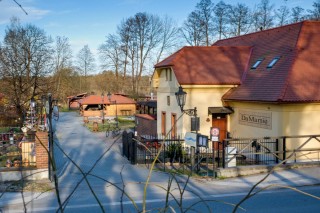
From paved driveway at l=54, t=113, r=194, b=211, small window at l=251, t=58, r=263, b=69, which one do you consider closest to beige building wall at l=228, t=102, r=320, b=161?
small window at l=251, t=58, r=263, b=69

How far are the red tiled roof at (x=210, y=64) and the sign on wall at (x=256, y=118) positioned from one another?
7.17 feet

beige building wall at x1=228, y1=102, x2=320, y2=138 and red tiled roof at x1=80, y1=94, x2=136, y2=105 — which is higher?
red tiled roof at x1=80, y1=94, x2=136, y2=105

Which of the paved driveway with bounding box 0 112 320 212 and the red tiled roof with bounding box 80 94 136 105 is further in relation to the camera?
the red tiled roof with bounding box 80 94 136 105

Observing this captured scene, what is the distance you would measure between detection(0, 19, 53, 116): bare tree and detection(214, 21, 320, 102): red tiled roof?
69.2 feet

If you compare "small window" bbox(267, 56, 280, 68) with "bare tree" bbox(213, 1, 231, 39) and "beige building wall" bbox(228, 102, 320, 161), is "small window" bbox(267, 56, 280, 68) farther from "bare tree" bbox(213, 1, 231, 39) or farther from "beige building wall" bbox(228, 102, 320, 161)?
"bare tree" bbox(213, 1, 231, 39)

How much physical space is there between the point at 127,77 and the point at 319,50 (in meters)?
48.8

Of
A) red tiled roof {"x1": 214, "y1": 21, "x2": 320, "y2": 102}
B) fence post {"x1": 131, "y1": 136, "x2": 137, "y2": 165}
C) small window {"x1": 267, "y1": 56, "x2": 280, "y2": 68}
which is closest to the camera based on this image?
red tiled roof {"x1": 214, "y1": 21, "x2": 320, "y2": 102}

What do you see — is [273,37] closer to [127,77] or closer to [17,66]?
[17,66]

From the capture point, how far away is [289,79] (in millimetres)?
18172

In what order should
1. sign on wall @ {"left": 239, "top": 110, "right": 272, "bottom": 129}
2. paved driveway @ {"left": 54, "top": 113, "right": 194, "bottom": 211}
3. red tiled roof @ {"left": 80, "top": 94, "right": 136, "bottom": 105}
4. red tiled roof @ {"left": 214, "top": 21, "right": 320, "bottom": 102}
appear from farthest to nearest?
red tiled roof @ {"left": 80, "top": 94, "right": 136, "bottom": 105} → sign on wall @ {"left": 239, "top": 110, "right": 272, "bottom": 129} → red tiled roof @ {"left": 214, "top": 21, "right": 320, "bottom": 102} → paved driveway @ {"left": 54, "top": 113, "right": 194, "bottom": 211}

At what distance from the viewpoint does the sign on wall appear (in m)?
18.5

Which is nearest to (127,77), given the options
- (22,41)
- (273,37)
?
(22,41)

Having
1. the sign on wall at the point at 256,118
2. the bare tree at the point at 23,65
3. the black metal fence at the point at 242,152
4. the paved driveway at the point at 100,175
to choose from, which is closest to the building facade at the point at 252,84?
the sign on wall at the point at 256,118

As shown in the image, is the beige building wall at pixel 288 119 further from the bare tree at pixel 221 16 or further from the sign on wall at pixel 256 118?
the bare tree at pixel 221 16
